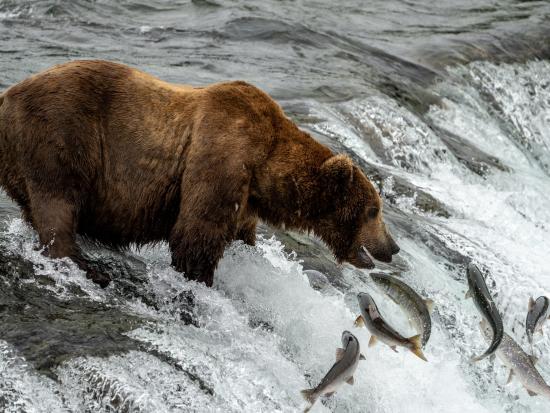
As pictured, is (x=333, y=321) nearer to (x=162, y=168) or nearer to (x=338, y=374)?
(x=338, y=374)

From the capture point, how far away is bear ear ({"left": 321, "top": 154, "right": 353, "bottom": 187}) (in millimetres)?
5465

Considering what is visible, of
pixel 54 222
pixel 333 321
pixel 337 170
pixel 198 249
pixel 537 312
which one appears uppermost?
pixel 337 170

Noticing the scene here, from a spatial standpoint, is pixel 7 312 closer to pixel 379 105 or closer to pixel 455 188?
pixel 455 188

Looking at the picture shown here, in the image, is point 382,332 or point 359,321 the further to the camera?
point 359,321

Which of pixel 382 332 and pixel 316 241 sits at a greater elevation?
pixel 382 332

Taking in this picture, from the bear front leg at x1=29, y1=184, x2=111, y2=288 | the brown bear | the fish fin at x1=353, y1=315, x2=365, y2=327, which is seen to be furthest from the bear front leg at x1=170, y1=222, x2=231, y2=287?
the fish fin at x1=353, y1=315, x2=365, y2=327

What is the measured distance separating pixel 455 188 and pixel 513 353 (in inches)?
143

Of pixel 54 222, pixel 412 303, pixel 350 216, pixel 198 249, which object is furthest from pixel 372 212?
pixel 54 222

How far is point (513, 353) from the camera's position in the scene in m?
5.47

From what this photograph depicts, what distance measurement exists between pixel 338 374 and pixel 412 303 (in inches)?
41.6

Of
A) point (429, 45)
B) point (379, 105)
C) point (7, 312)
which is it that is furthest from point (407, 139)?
point (7, 312)

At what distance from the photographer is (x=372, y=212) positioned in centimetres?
565

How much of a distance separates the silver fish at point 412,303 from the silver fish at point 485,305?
0.93 ft

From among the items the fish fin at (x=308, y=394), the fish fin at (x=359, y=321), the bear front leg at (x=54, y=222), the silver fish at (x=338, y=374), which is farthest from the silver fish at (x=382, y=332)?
the bear front leg at (x=54, y=222)
